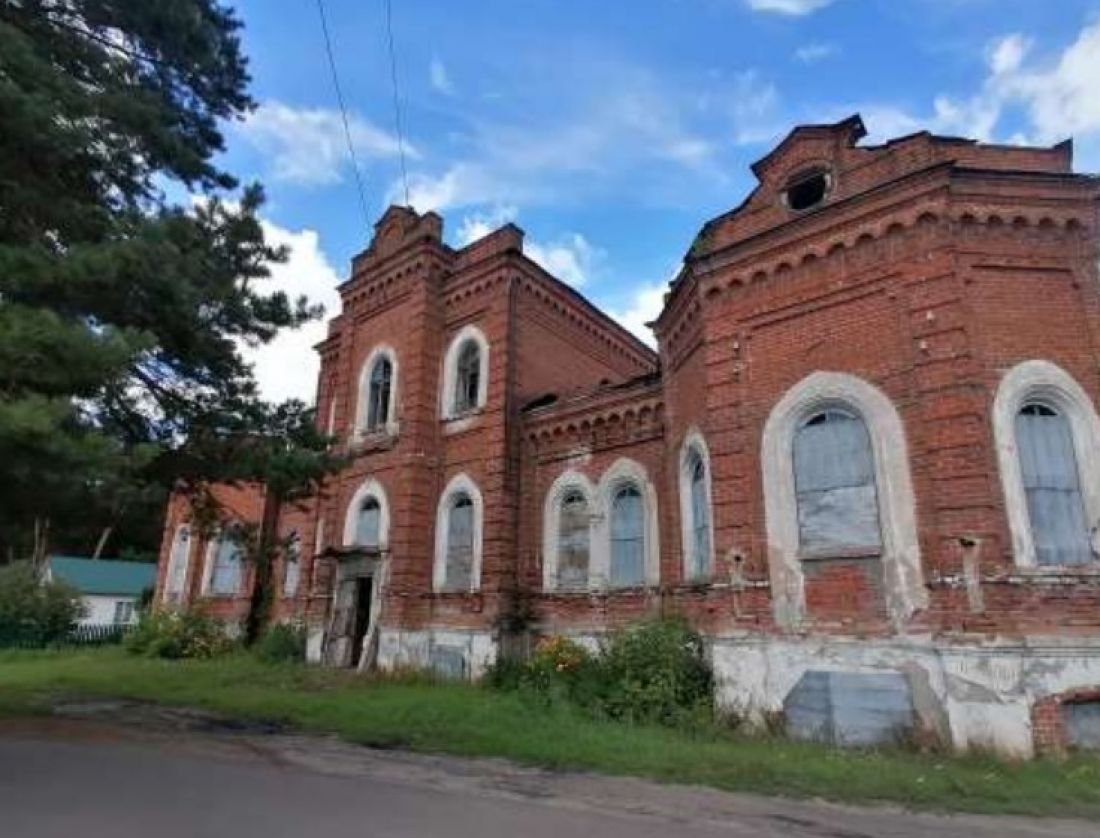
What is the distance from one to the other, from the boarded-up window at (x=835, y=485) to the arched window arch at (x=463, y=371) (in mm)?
8878

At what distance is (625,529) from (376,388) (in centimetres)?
829

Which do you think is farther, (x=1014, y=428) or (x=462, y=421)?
(x=462, y=421)

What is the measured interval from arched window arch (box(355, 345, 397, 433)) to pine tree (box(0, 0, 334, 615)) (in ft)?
25.8

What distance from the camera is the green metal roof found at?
37719 mm

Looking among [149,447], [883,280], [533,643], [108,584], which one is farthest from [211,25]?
[108,584]

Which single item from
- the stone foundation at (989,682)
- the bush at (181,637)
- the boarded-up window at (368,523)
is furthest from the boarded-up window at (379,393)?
the stone foundation at (989,682)

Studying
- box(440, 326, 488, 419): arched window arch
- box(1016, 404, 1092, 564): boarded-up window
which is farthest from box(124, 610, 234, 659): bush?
box(1016, 404, 1092, 564): boarded-up window

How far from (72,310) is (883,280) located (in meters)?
10.7

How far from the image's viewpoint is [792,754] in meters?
9.05

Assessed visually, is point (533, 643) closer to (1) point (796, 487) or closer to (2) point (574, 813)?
(1) point (796, 487)

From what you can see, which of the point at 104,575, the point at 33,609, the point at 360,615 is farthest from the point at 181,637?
the point at 104,575

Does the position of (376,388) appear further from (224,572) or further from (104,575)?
(104,575)

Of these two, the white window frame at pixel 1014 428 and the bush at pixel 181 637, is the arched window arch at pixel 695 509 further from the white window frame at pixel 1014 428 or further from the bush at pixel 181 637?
the bush at pixel 181 637

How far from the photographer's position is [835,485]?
35.9ft
